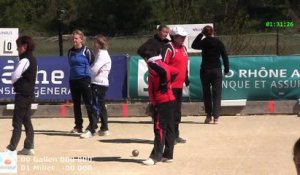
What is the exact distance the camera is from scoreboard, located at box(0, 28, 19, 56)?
1471cm

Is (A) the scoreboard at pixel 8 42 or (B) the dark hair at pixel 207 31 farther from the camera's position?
(A) the scoreboard at pixel 8 42

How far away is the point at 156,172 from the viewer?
825cm

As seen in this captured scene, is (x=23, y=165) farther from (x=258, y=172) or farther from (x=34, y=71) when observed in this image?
(x=258, y=172)

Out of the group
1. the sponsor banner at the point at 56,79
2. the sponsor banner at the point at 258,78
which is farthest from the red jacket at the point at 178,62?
the sponsor banner at the point at 56,79

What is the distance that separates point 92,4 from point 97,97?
45.2 metres

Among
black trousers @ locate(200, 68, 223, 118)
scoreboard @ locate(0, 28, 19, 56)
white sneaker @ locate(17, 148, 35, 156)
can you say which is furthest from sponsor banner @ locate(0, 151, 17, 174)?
scoreboard @ locate(0, 28, 19, 56)

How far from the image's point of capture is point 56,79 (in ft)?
46.8

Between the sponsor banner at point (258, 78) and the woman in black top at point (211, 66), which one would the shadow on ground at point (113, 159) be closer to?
the woman in black top at point (211, 66)

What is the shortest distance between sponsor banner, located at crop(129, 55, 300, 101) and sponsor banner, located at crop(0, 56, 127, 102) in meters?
0.47

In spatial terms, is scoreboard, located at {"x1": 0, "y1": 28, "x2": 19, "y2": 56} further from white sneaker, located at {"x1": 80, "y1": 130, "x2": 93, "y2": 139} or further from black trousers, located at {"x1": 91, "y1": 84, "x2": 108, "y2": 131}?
white sneaker, located at {"x1": 80, "y1": 130, "x2": 93, "y2": 139}

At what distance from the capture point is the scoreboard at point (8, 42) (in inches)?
579

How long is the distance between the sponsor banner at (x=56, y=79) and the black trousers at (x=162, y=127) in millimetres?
5570

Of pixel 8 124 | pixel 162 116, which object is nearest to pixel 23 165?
pixel 162 116

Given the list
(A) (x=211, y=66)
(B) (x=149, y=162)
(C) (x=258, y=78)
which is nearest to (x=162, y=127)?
(B) (x=149, y=162)
